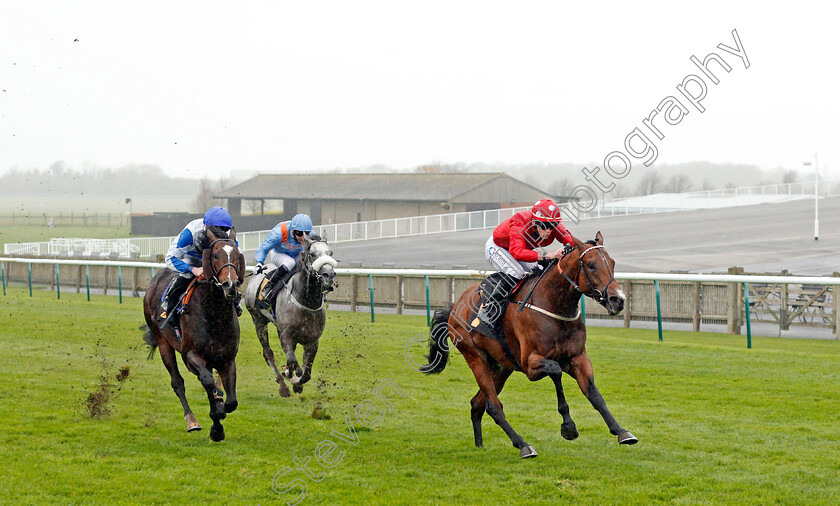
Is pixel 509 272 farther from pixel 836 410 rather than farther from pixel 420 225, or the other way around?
pixel 420 225

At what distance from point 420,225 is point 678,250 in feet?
33.7

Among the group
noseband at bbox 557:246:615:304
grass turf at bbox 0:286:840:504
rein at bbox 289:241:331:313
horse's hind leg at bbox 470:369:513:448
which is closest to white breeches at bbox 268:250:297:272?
rein at bbox 289:241:331:313

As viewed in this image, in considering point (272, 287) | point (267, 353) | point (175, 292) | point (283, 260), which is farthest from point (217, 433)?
point (283, 260)

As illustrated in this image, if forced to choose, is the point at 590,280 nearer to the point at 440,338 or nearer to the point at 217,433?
the point at 440,338

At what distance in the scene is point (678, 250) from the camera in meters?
25.1

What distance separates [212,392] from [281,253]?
2635mm

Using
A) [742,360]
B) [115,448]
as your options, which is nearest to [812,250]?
[742,360]

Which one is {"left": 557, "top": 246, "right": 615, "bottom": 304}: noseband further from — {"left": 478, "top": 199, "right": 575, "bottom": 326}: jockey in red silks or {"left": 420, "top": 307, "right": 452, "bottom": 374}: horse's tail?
{"left": 420, "top": 307, "right": 452, "bottom": 374}: horse's tail

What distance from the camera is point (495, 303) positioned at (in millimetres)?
5750

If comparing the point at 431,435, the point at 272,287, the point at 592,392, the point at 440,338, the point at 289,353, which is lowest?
the point at 431,435

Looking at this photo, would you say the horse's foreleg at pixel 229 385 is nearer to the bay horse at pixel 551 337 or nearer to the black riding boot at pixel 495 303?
the bay horse at pixel 551 337

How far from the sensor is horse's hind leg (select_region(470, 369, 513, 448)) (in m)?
5.71

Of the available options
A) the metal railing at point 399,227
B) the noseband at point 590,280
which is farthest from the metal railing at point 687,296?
the metal railing at point 399,227

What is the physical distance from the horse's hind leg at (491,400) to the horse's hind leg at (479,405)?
0.18 feet
